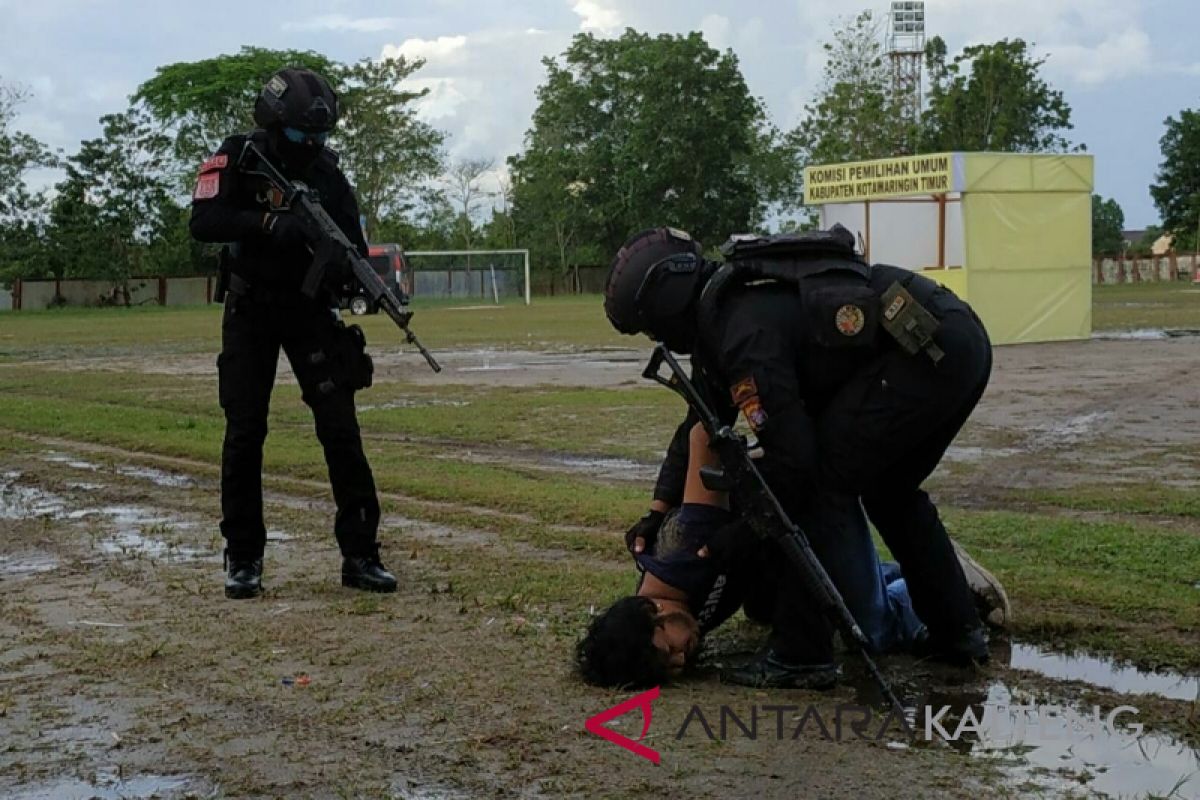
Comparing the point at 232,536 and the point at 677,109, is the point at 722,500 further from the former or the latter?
the point at 677,109

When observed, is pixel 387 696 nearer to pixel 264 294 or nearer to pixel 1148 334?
pixel 264 294

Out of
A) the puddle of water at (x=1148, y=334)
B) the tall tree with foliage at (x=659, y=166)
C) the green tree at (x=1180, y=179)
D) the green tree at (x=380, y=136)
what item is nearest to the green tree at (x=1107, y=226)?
the green tree at (x=1180, y=179)

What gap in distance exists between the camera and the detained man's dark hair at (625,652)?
4.91 metres

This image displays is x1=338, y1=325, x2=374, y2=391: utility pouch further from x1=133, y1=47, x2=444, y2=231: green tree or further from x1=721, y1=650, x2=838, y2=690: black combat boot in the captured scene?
x1=133, y1=47, x2=444, y2=231: green tree

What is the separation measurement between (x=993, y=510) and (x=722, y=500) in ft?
12.8

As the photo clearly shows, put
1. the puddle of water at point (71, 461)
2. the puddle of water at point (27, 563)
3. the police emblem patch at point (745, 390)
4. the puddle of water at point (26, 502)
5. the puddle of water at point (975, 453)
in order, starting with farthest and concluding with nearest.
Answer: the puddle of water at point (71, 461), the puddle of water at point (975, 453), the puddle of water at point (26, 502), the puddle of water at point (27, 563), the police emblem patch at point (745, 390)

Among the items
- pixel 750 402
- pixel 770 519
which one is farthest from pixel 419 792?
pixel 750 402

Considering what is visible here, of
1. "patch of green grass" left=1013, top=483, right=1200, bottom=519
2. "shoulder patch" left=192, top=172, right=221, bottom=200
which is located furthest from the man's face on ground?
"patch of green grass" left=1013, top=483, right=1200, bottom=519

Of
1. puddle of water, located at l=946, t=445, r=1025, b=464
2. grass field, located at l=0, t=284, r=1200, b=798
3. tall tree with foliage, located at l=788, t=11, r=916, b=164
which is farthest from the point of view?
tall tree with foliage, located at l=788, t=11, r=916, b=164

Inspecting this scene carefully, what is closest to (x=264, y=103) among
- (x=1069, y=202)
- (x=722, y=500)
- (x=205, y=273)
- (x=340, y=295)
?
(x=340, y=295)

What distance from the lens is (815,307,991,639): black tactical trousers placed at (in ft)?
15.9

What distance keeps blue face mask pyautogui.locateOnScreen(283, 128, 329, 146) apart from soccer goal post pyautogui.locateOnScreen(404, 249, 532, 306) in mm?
53074

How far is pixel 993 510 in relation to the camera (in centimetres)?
856

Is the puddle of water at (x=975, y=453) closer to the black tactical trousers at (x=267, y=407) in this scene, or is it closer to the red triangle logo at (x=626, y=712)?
the black tactical trousers at (x=267, y=407)
